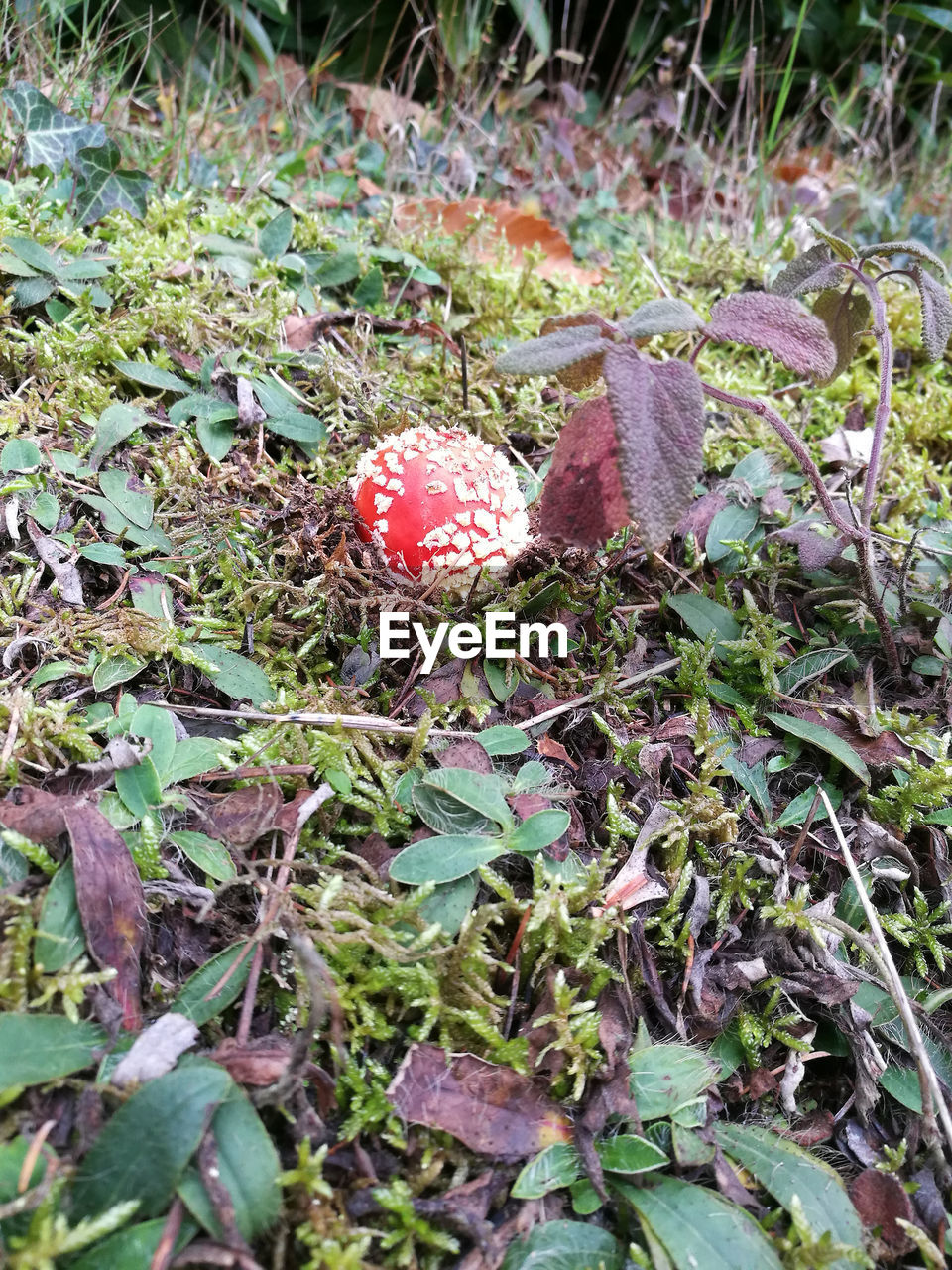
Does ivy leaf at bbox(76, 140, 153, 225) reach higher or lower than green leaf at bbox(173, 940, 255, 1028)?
higher

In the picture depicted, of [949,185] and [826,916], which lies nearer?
[826,916]

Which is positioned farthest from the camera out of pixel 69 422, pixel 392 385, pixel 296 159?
pixel 296 159

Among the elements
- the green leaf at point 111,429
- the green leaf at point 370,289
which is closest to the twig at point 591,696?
the green leaf at point 111,429

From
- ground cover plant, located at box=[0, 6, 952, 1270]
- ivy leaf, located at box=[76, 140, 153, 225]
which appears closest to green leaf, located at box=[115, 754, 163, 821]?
ground cover plant, located at box=[0, 6, 952, 1270]

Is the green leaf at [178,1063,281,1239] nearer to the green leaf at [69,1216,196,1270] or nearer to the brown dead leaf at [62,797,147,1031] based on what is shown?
the green leaf at [69,1216,196,1270]

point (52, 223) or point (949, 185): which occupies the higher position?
point (949, 185)

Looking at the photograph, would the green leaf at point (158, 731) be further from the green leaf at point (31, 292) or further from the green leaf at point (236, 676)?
the green leaf at point (31, 292)

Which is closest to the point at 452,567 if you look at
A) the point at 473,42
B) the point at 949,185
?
the point at 473,42

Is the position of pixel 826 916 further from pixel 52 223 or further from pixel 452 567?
pixel 52 223
